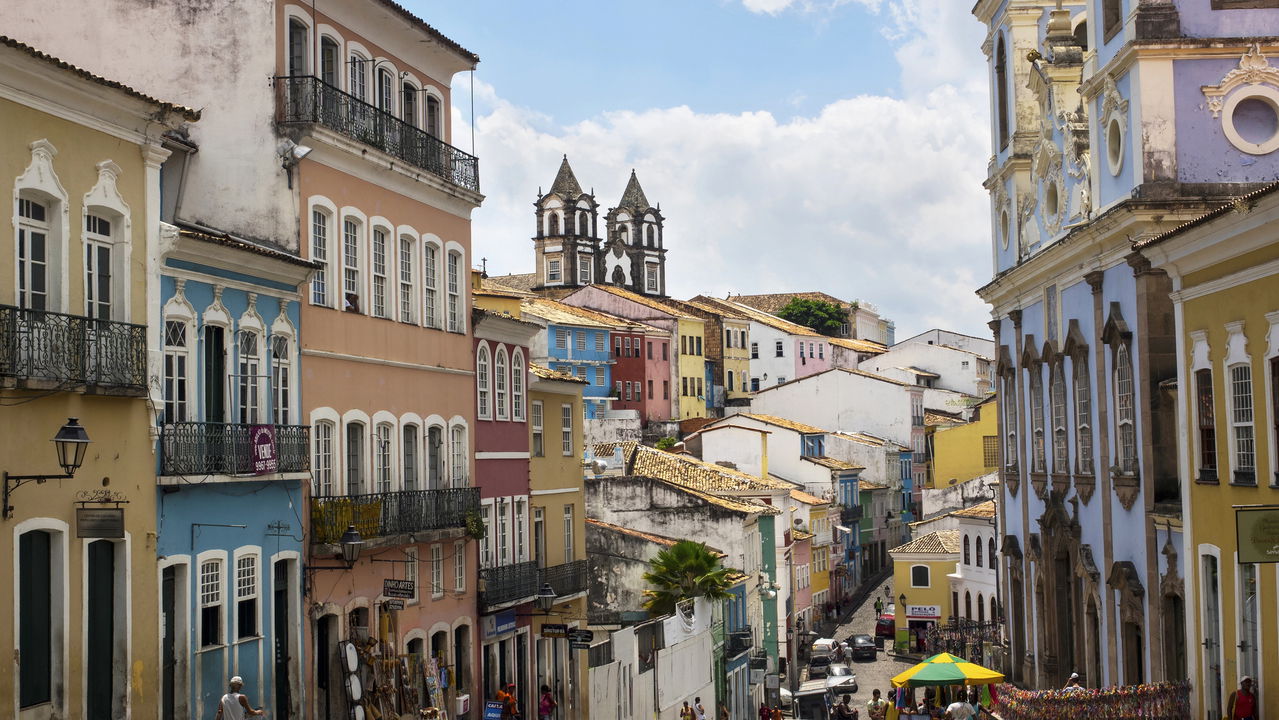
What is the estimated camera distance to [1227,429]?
24688 millimetres

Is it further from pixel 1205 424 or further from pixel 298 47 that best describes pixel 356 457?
pixel 1205 424

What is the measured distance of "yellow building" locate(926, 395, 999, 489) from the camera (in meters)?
89.6

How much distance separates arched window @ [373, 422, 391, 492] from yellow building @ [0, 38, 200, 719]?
7.84 meters

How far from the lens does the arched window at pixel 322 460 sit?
88.8 ft

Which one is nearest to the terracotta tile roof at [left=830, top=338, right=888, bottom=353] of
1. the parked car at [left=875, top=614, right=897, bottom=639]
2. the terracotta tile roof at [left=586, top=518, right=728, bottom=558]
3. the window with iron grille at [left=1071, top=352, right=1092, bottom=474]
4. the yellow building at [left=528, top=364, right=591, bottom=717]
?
the parked car at [left=875, top=614, right=897, bottom=639]

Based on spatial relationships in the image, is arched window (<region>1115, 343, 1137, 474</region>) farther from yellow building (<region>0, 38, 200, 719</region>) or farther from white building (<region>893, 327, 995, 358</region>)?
white building (<region>893, 327, 995, 358</region>)

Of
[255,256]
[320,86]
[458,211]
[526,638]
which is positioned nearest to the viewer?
[255,256]

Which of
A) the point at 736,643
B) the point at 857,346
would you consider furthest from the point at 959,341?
the point at 736,643

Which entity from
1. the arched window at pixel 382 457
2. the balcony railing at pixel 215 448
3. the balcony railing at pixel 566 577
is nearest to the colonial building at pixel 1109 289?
the balcony railing at pixel 566 577

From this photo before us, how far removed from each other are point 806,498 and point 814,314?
64068 mm

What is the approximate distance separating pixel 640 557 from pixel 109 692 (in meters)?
29.2

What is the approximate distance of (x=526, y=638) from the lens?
3672cm

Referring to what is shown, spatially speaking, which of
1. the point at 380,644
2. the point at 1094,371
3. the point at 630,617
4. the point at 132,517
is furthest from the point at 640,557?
the point at 132,517

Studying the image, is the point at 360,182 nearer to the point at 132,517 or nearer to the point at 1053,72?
the point at 132,517
